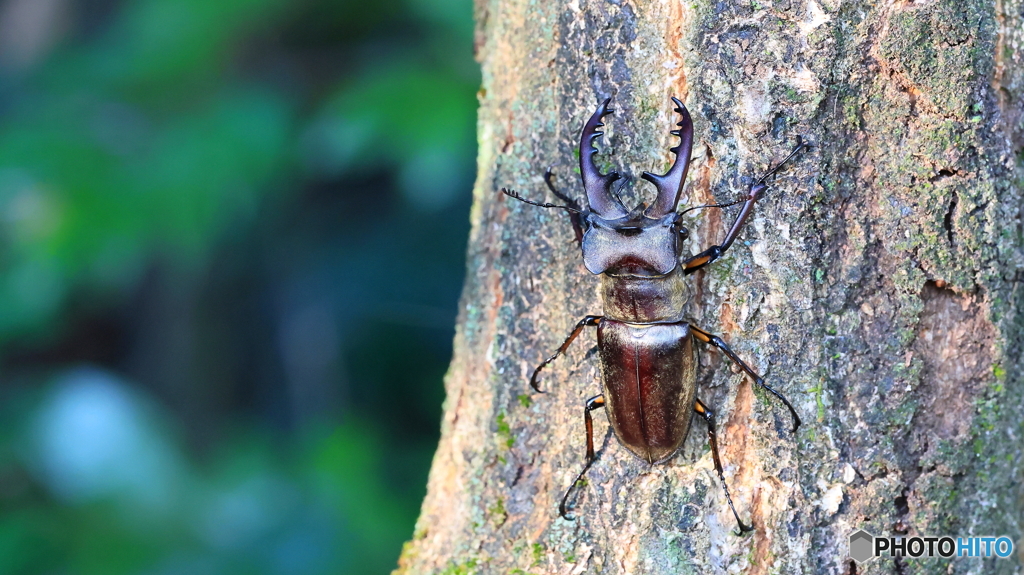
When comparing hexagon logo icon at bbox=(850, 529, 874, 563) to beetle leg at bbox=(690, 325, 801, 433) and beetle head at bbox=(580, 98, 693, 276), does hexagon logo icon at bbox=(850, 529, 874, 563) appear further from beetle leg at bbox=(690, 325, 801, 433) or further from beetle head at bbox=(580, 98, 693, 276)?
beetle head at bbox=(580, 98, 693, 276)

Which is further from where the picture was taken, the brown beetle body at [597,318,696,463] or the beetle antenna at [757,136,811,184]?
the brown beetle body at [597,318,696,463]

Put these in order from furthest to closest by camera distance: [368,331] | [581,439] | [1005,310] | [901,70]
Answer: [368,331] → [581,439] → [1005,310] → [901,70]

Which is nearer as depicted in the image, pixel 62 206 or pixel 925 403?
pixel 925 403

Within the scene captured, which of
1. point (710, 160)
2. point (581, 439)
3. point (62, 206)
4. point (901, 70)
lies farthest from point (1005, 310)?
point (62, 206)

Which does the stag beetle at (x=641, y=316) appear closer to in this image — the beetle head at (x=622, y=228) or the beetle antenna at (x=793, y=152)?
the beetle head at (x=622, y=228)

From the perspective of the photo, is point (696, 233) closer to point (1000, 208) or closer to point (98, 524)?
point (1000, 208)

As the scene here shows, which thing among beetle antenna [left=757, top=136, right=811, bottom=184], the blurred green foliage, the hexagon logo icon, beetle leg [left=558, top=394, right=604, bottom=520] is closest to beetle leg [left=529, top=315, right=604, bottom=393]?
beetle leg [left=558, top=394, right=604, bottom=520]

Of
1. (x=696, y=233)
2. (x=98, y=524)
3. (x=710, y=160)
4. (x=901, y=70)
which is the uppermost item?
(x=901, y=70)
